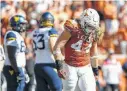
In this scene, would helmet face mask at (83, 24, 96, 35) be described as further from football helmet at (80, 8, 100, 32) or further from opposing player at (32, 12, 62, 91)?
opposing player at (32, 12, 62, 91)

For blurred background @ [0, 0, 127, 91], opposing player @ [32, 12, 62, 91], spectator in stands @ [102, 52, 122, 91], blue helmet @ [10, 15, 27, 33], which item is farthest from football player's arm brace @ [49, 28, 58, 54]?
spectator in stands @ [102, 52, 122, 91]

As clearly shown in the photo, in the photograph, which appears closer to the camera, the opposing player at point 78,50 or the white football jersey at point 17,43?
the opposing player at point 78,50

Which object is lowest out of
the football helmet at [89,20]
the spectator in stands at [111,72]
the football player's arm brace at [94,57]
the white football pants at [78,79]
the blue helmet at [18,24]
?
the spectator in stands at [111,72]

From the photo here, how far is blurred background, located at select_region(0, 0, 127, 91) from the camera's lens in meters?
14.4

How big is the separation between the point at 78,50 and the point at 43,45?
148 centimetres

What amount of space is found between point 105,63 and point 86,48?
6.47 m

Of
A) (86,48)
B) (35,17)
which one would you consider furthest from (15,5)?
(86,48)

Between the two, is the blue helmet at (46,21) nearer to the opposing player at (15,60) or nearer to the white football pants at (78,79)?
the opposing player at (15,60)

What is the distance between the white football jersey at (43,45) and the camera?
9.24 metres

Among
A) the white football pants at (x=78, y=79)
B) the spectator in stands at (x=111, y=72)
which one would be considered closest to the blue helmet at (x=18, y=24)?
the white football pants at (x=78, y=79)

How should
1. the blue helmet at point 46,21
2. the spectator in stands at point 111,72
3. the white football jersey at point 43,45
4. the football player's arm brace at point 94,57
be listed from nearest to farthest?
the football player's arm brace at point 94,57
the white football jersey at point 43,45
the blue helmet at point 46,21
the spectator in stands at point 111,72

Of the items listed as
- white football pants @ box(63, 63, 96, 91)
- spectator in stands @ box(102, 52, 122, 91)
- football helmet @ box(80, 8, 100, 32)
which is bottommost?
spectator in stands @ box(102, 52, 122, 91)

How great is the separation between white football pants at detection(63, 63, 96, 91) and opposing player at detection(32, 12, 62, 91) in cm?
128

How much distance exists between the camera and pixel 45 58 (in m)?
9.36
